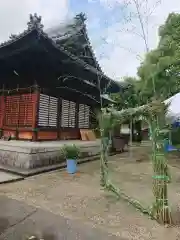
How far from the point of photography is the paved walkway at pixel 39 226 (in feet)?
9.58

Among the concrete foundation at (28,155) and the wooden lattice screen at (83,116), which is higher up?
the wooden lattice screen at (83,116)

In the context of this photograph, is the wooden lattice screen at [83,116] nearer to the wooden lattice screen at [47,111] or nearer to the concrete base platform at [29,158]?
the wooden lattice screen at [47,111]

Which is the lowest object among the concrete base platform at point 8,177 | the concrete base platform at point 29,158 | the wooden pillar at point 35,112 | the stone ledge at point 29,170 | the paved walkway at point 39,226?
the paved walkway at point 39,226

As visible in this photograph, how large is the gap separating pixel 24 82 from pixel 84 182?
5.68 meters

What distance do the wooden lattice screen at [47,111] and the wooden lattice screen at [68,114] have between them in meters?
0.64

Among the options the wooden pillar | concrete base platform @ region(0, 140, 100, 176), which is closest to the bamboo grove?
concrete base platform @ region(0, 140, 100, 176)

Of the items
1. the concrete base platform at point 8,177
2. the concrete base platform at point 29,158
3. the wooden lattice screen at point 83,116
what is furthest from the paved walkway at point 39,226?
the wooden lattice screen at point 83,116

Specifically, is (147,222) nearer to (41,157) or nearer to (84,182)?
(84,182)

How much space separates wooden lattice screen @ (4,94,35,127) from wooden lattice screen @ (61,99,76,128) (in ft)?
6.51

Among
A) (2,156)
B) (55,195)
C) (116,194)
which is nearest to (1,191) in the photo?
(55,195)

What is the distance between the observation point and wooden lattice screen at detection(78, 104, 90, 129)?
40.8 ft

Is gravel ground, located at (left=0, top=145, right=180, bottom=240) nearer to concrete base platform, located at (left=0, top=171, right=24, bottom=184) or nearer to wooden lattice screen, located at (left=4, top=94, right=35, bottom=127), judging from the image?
concrete base platform, located at (left=0, top=171, right=24, bottom=184)

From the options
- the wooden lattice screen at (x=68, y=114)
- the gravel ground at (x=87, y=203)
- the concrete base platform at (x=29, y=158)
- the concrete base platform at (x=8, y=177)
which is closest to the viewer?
the gravel ground at (x=87, y=203)

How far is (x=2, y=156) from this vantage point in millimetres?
7695
